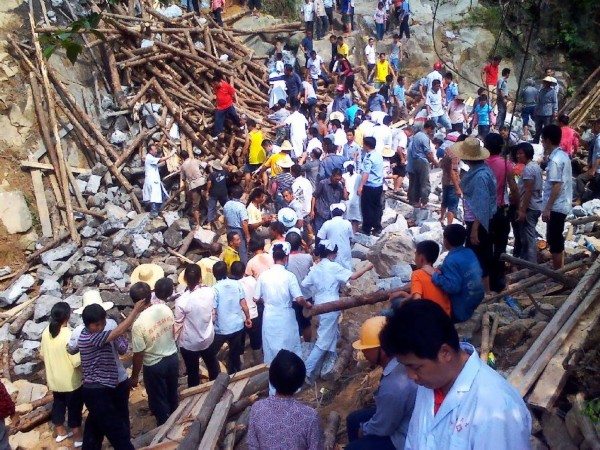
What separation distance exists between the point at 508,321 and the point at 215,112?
1002 cm

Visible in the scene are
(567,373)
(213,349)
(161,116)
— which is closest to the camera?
(567,373)

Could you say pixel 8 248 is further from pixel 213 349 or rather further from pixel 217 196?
pixel 213 349

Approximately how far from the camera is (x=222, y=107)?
1400 cm

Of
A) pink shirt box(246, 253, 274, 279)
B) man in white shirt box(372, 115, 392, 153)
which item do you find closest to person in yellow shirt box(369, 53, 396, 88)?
man in white shirt box(372, 115, 392, 153)

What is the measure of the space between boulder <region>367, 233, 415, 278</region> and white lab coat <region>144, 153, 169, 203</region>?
5.32 m

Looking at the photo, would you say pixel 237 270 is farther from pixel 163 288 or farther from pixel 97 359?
pixel 97 359

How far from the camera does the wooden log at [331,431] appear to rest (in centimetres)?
463

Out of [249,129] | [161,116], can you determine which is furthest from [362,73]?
[161,116]

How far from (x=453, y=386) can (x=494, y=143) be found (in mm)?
4570

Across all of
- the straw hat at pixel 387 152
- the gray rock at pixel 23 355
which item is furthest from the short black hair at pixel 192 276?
the straw hat at pixel 387 152

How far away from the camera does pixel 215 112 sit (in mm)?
14172

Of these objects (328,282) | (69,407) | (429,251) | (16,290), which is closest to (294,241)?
(328,282)

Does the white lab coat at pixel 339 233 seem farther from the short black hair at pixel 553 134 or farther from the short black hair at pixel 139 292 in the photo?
the short black hair at pixel 139 292

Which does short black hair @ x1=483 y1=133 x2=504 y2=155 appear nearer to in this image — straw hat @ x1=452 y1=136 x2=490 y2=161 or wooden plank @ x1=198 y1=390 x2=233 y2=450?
straw hat @ x1=452 y1=136 x2=490 y2=161
